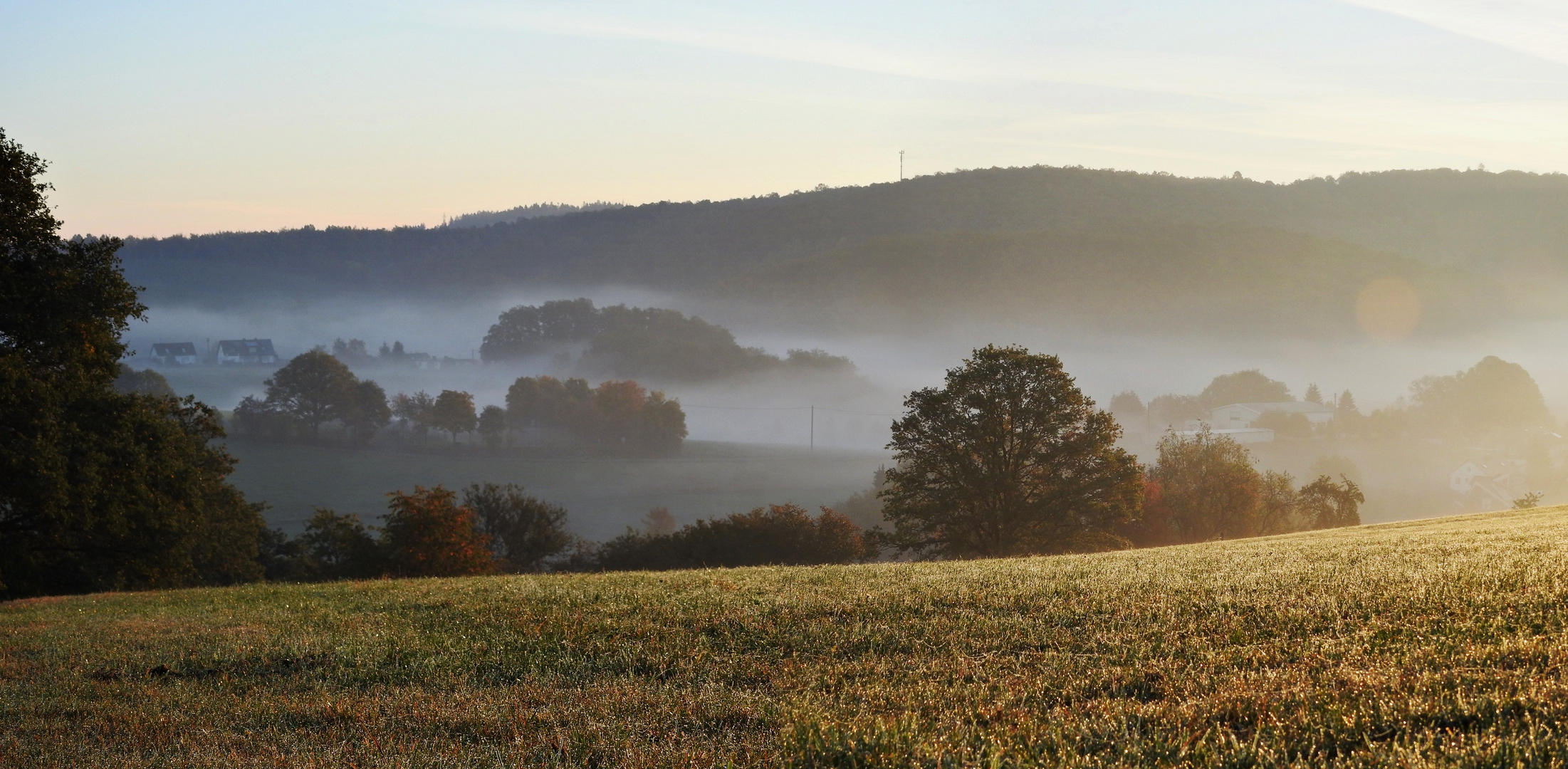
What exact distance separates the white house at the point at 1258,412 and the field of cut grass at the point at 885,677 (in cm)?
16818

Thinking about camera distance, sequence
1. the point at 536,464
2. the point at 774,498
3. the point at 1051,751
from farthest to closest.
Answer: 1. the point at 536,464
2. the point at 774,498
3. the point at 1051,751

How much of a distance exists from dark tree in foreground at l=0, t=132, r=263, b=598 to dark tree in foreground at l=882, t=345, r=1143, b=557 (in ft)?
90.2

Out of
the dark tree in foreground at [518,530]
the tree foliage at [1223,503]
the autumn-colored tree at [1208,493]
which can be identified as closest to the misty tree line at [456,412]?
the dark tree in foreground at [518,530]

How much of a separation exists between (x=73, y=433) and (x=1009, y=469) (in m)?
34.9

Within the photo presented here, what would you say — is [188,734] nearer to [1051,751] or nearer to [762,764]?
A: [762,764]

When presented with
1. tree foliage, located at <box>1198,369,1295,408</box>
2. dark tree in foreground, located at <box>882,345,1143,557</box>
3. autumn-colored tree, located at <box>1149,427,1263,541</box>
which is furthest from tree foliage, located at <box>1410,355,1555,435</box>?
dark tree in foreground, located at <box>882,345,1143,557</box>

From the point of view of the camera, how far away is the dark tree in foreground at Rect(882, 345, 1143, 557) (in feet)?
146

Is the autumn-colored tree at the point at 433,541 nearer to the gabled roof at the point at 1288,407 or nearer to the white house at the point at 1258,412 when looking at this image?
the white house at the point at 1258,412

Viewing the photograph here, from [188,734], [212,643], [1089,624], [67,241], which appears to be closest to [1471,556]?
[1089,624]

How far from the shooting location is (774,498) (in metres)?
114

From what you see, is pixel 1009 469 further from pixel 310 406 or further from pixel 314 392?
pixel 310 406

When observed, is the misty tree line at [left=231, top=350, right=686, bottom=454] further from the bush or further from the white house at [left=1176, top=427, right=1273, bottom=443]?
the white house at [left=1176, top=427, right=1273, bottom=443]

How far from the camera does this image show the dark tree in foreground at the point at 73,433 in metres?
23.8

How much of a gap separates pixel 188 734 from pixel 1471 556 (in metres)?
14.1
